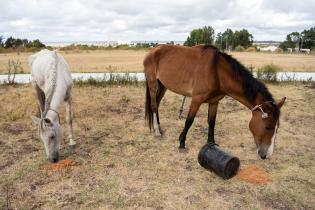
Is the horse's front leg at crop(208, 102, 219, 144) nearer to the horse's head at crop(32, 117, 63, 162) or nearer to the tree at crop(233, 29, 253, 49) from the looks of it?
the horse's head at crop(32, 117, 63, 162)

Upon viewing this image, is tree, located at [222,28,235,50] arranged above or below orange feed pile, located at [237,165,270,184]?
above

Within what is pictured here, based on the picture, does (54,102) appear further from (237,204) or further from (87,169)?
(237,204)

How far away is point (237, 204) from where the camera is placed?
427 cm

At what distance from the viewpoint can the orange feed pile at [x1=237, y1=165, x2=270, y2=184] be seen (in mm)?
4898

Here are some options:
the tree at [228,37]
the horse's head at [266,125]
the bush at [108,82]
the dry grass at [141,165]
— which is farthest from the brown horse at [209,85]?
the tree at [228,37]

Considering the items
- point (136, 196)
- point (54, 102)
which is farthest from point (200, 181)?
point (54, 102)

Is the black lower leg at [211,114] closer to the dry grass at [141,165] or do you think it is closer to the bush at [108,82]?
the dry grass at [141,165]

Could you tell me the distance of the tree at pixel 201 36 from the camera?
37753mm

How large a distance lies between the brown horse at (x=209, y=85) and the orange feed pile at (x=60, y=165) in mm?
1919

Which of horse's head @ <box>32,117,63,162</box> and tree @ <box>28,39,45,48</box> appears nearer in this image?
horse's head @ <box>32,117,63,162</box>

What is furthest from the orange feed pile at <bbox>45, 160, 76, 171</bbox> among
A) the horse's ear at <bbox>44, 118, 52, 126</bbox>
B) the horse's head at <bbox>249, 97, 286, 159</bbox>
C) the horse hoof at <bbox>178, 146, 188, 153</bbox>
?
the horse's head at <bbox>249, 97, 286, 159</bbox>

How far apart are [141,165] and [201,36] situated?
37054mm

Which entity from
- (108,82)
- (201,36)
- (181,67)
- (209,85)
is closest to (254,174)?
(209,85)

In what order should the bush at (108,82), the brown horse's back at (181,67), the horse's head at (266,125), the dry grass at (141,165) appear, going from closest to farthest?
the dry grass at (141,165)
the horse's head at (266,125)
the brown horse's back at (181,67)
the bush at (108,82)
